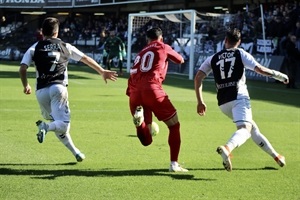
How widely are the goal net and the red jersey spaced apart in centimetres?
2227

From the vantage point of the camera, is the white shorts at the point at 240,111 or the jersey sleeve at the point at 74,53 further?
the jersey sleeve at the point at 74,53

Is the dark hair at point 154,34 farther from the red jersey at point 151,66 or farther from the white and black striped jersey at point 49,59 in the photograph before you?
the white and black striped jersey at point 49,59

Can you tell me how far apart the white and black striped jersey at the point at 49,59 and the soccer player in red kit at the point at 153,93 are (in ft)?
2.86

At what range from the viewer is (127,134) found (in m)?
13.0

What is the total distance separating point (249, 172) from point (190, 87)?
17.0m

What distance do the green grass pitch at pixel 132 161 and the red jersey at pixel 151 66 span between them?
1118mm

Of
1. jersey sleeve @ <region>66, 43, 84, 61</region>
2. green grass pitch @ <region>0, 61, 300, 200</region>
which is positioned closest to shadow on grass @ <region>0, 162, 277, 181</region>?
green grass pitch @ <region>0, 61, 300, 200</region>

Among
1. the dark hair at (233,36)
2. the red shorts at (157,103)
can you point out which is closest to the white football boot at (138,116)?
the red shorts at (157,103)

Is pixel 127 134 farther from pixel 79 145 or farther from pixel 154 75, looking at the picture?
pixel 154 75

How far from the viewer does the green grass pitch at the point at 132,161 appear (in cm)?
782

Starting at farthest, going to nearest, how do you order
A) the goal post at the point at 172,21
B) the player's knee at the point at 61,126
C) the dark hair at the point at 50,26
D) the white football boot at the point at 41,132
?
the goal post at the point at 172,21
the dark hair at the point at 50,26
the player's knee at the point at 61,126
the white football boot at the point at 41,132

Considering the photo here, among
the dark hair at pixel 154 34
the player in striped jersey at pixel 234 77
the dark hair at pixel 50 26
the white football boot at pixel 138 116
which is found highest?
the dark hair at pixel 50 26

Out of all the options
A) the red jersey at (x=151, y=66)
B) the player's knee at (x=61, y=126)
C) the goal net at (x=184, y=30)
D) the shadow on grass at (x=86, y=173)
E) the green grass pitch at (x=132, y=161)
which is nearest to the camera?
the green grass pitch at (x=132, y=161)

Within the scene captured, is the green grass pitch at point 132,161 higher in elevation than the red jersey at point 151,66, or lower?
lower
